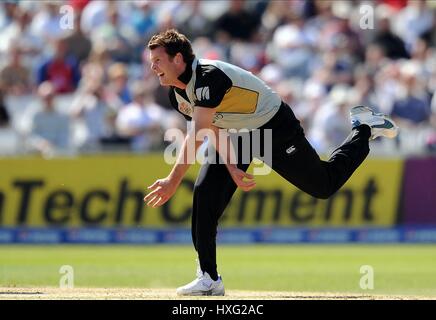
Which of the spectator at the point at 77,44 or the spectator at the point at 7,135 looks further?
the spectator at the point at 77,44

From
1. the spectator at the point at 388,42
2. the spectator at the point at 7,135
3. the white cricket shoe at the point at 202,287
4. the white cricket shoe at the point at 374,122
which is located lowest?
the spectator at the point at 7,135

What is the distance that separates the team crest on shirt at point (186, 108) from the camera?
914 cm

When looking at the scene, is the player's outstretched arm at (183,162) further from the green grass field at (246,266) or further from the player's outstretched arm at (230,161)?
the green grass field at (246,266)

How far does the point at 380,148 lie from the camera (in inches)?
698

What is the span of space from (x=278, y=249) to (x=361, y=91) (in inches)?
143

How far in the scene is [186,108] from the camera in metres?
9.22

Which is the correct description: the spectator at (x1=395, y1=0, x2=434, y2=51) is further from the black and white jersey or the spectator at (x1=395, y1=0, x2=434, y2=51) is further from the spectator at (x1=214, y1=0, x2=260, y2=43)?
the black and white jersey

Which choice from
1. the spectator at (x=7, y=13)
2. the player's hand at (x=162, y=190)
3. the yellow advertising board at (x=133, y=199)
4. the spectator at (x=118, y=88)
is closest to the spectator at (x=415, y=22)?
the yellow advertising board at (x=133, y=199)

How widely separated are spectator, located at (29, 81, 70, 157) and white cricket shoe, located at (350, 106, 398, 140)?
7.94 meters

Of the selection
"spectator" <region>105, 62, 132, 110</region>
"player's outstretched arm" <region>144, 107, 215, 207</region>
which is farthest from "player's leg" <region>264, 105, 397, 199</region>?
"spectator" <region>105, 62, 132, 110</region>

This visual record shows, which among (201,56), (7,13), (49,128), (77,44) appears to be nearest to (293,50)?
(201,56)

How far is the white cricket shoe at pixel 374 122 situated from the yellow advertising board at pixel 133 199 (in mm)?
6481

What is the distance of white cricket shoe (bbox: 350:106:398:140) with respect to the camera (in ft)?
34.1
